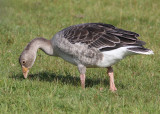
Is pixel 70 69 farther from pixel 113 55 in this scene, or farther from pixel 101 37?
pixel 113 55

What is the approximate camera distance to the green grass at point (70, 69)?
635cm

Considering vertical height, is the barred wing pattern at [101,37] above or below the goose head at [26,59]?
above

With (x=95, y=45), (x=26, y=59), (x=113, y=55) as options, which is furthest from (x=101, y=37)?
(x=26, y=59)

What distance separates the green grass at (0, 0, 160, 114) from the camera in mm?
6348

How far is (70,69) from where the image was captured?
943 centimetres

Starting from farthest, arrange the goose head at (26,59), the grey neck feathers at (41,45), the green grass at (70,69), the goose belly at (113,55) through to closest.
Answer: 1. the grey neck feathers at (41,45)
2. the goose head at (26,59)
3. the goose belly at (113,55)
4. the green grass at (70,69)

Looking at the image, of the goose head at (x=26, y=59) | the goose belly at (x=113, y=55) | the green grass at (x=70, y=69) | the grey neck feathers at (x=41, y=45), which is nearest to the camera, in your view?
the green grass at (x=70, y=69)

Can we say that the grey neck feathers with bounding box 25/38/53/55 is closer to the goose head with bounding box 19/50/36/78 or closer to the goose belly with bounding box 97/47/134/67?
the goose head with bounding box 19/50/36/78

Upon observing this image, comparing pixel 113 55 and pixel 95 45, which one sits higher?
pixel 95 45

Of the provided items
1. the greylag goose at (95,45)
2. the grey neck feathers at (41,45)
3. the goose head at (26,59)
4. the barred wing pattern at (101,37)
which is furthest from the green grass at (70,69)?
the barred wing pattern at (101,37)

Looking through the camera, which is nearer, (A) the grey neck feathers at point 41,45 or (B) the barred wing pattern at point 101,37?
(B) the barred wing pattern at point 101,37

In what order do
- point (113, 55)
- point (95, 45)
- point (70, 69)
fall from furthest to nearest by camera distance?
point (70, 69)
point (95, 45)
point (113, 55)

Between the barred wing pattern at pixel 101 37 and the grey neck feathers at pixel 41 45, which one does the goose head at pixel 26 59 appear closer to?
the grey neck feathers at pixel 41 45

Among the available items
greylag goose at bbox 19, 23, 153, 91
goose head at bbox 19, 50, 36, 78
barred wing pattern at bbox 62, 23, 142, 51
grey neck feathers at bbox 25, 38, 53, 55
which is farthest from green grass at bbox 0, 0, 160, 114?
barred wing pattern at bbox 62, 23, 142, 51
